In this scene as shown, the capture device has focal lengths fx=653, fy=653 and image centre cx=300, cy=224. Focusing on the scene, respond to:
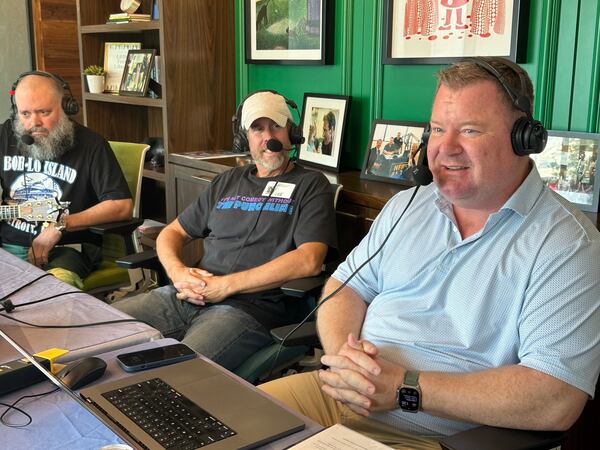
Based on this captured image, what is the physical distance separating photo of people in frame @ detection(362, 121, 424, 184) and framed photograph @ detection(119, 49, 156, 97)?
157 centimetres

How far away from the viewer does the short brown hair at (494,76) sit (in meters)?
1.41

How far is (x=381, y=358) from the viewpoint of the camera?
1.48 m

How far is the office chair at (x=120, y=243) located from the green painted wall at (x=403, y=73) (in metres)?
0.82

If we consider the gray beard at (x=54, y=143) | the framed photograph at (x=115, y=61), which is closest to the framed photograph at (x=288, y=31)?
the framed photograph at (x=115, y=61)

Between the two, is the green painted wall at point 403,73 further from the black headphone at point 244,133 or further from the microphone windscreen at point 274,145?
the microphone windscreen at point 274,145

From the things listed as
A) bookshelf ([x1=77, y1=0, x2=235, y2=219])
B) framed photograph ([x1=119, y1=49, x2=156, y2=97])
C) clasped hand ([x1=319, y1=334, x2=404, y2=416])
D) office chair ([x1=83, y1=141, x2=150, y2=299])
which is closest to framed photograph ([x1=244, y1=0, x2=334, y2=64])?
bookshelf ([x1=77, y1=0, x2=235, y2=219])

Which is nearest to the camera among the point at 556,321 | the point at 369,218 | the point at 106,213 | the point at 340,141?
the point at 556,321

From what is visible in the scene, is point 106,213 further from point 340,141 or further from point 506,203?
point 506,203

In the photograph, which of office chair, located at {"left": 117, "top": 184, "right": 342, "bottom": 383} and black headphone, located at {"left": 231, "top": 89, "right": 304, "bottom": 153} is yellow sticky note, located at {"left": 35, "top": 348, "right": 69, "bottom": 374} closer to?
office chair, located at {"left": 117, "top": 184, "right": 342, "bottom": 383}

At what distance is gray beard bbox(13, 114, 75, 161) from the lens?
8.93 feet

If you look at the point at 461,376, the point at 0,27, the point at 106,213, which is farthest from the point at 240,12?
the point at 461,376

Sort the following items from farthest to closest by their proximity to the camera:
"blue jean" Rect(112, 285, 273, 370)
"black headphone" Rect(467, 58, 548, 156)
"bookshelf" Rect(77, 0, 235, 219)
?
"bookshelf" Rect(77, 0, 235, 219)
"blue jean" Rect(112, 285, 273, 370)
"black headphone" Rect(467, 58, 548, 156)

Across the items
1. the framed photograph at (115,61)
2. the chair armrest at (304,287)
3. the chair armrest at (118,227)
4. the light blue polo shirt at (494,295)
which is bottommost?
the chair armrest at (304,287)

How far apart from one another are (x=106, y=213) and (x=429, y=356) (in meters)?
1.62
